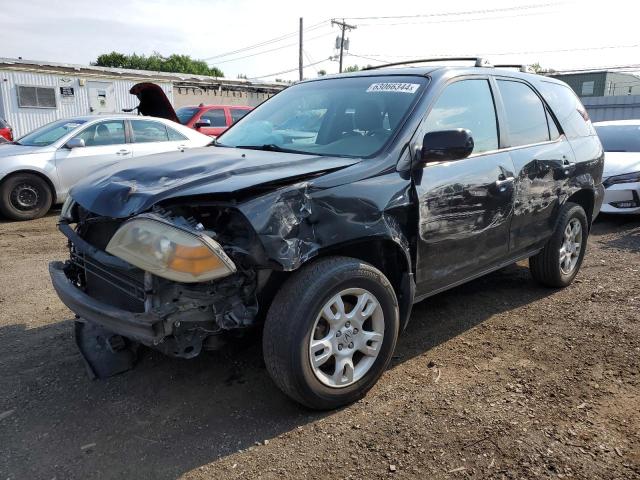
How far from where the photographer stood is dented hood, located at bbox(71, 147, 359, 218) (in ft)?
8.51

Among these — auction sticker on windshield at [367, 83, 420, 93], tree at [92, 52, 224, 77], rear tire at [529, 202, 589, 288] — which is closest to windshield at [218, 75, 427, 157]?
auction sticker on windshield at [367, 83, 420, 93]

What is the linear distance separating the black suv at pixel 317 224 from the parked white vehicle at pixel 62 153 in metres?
5.04

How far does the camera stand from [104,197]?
278cm

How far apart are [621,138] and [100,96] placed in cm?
1781

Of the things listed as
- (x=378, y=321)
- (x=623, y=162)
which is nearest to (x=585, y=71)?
(x=623, y=162)

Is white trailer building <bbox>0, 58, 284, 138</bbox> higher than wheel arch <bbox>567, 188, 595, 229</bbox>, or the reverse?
white trailer building <bbox>0, 58, 284, 138</bbox>

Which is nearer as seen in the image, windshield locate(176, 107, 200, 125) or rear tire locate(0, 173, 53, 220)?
rear tire locate(0, 173, 53, 220)

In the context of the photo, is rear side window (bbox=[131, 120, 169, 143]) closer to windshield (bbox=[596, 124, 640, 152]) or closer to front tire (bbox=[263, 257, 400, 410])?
front tire (bbox=[263, 257, 400, 410])

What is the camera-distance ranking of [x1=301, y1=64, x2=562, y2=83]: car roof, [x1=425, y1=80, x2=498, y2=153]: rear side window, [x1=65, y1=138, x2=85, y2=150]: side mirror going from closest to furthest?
[x1=425, y1=80, x2=498, y2=153]: rear side window
[x1=301, y1=64, x2=562, y2=83]: car roof
[x1=65, y1=138, x2=85, y2=150]: side mirror

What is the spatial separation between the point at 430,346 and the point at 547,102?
237 centimetres

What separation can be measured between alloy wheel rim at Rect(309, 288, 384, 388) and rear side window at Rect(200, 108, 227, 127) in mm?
9970

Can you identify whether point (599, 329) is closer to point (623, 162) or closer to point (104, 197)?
point (104, 197)

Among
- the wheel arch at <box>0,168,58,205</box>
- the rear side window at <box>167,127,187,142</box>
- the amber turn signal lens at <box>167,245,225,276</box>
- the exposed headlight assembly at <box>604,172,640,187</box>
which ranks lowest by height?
the wheel arch at <box>0,168,58,205</box>

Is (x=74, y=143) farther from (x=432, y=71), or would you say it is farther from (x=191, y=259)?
(x=191, y=259)
